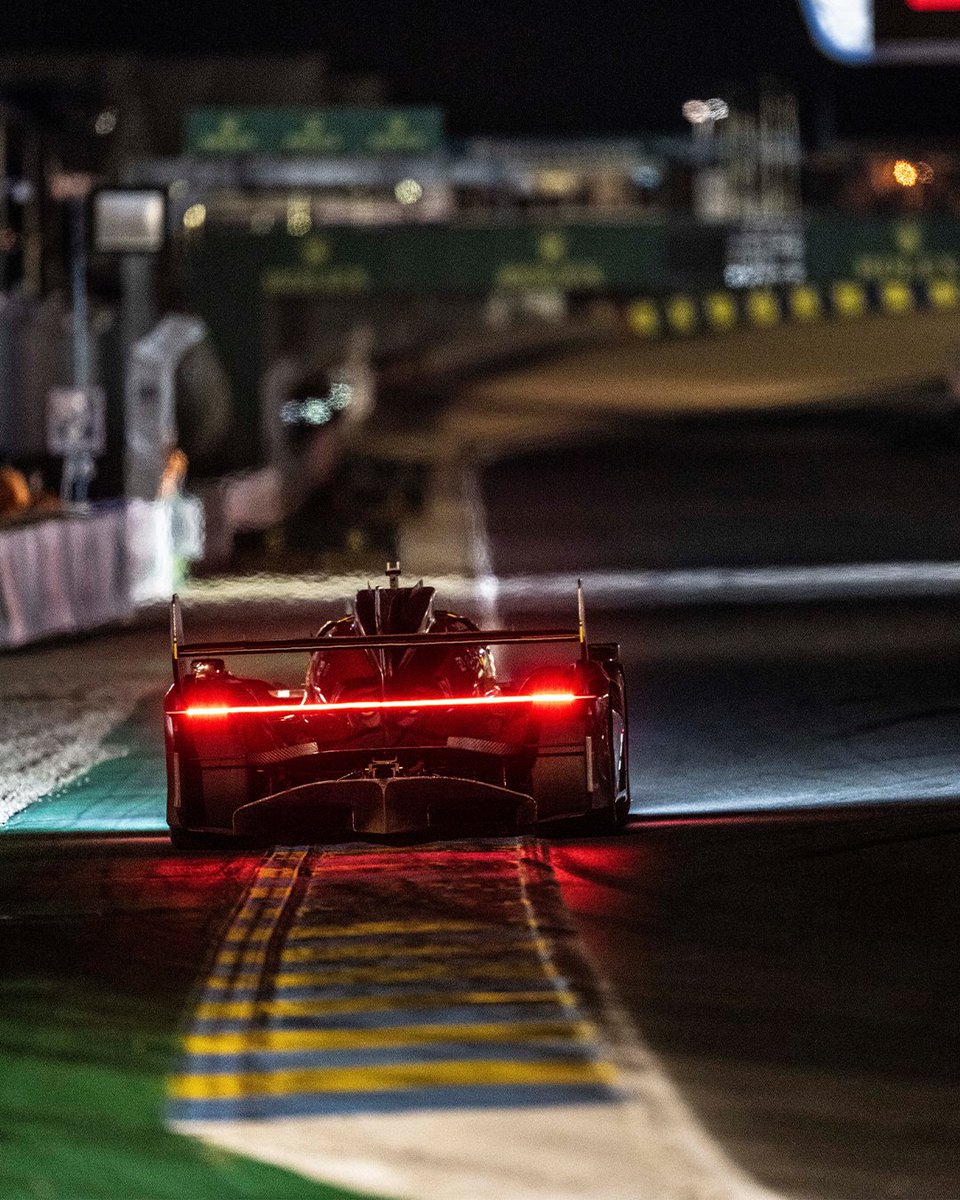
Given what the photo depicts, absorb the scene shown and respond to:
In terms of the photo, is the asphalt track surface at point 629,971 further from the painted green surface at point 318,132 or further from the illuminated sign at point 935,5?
the painted green surface at point 318,132

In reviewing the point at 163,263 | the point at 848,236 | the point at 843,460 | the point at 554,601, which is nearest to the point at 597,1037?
the point at 554,601

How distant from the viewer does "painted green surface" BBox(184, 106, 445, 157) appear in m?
Answer: 69.5

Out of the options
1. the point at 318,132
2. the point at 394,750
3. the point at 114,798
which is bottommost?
the point at 114,798

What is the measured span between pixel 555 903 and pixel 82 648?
58.1ft

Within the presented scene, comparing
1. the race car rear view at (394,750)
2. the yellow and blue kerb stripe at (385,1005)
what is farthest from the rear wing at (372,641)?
the yellow and blue kerb stripe at (385,1005)

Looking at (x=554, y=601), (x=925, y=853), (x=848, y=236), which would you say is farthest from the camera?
(x=848, y=236)

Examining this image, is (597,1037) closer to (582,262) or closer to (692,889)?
(692,889)

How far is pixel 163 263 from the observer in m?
50.2

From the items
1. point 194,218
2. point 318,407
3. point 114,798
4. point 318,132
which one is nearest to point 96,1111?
point 114,798

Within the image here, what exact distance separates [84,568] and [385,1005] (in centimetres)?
2261

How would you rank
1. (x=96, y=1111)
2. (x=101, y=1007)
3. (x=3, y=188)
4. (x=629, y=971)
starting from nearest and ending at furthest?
1. (x=96, y=1111)
2. (x=101, y=1007)
3. (x=629, y=971)
4. (x=3, y=188)

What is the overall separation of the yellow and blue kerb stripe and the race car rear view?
0.32 meters

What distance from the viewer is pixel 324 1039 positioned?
8.58m

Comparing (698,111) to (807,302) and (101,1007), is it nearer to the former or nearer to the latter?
(807,302)
